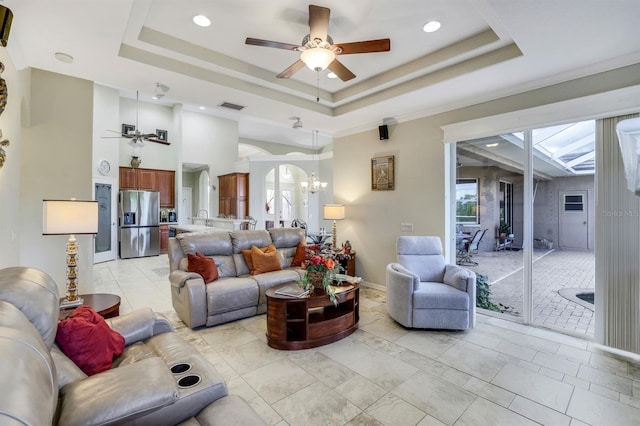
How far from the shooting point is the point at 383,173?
495cm

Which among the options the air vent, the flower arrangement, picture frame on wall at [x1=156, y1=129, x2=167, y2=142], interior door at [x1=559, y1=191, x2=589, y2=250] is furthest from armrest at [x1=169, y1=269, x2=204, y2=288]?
picture frame on wall at [x1=156, y1=129, x2=167, y2=142]

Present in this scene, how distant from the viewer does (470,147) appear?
424cm

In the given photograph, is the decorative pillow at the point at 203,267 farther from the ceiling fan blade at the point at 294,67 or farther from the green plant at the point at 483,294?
the green plant at the point at 483,294

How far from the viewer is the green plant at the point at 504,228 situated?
158 inches

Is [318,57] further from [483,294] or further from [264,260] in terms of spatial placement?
[483,294]

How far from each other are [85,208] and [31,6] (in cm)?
157

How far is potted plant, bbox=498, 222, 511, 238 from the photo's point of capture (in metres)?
4.02

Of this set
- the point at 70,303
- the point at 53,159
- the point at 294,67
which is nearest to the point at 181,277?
the point at 70,303

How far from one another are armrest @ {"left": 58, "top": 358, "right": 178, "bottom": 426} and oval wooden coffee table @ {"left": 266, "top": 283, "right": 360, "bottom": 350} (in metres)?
1.77

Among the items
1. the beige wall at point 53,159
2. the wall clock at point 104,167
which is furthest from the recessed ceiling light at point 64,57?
the wall clock at point 104,167

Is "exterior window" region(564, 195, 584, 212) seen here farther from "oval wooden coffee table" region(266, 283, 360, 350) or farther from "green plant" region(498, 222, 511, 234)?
"oval wooden coffee table" region(266, 283, 360, 350)

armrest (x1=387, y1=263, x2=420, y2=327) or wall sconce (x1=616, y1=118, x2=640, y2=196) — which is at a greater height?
wall sconce (x1=616, y1=118, x2=640, y2=196)

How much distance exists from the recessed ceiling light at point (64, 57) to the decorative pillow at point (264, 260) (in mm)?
2883

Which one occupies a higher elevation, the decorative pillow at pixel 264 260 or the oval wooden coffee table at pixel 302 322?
the decorative pillow at pixel 264 260
